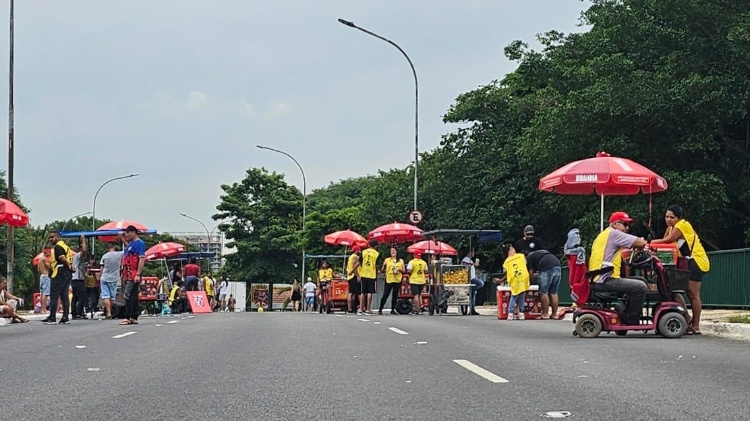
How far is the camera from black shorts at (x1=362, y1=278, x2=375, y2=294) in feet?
84.4

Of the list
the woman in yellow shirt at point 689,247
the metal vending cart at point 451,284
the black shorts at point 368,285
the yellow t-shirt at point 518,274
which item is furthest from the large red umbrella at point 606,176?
the black shorts at point 368,285

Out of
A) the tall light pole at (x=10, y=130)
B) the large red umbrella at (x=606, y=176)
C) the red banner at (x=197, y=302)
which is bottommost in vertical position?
the red banner at (x=197, y=302)

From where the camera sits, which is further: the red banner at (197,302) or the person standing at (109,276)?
the red banner at (197,302)

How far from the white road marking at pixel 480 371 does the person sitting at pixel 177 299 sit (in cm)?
2151

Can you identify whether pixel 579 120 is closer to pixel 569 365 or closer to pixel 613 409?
pixel 569 365

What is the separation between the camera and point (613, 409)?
6.64m

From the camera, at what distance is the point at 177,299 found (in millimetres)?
30516

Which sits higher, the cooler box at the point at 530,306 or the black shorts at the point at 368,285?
the black shorts at the point at 368,285

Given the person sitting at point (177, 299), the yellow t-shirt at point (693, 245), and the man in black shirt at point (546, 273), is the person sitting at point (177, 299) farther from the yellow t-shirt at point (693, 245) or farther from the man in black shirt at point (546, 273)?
the yellow t-shirt at point (693, 245)

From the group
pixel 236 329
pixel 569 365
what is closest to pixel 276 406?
pixel 569 365

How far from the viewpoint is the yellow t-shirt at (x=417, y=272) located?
25062mm

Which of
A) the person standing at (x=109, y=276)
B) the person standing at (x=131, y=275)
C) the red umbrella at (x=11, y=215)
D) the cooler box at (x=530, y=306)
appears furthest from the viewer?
the red umbrella at (x=11, y=215)

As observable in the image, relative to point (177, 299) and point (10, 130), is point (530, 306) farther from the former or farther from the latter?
point (10, 130)

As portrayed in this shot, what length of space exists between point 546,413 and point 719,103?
89.7 feet
